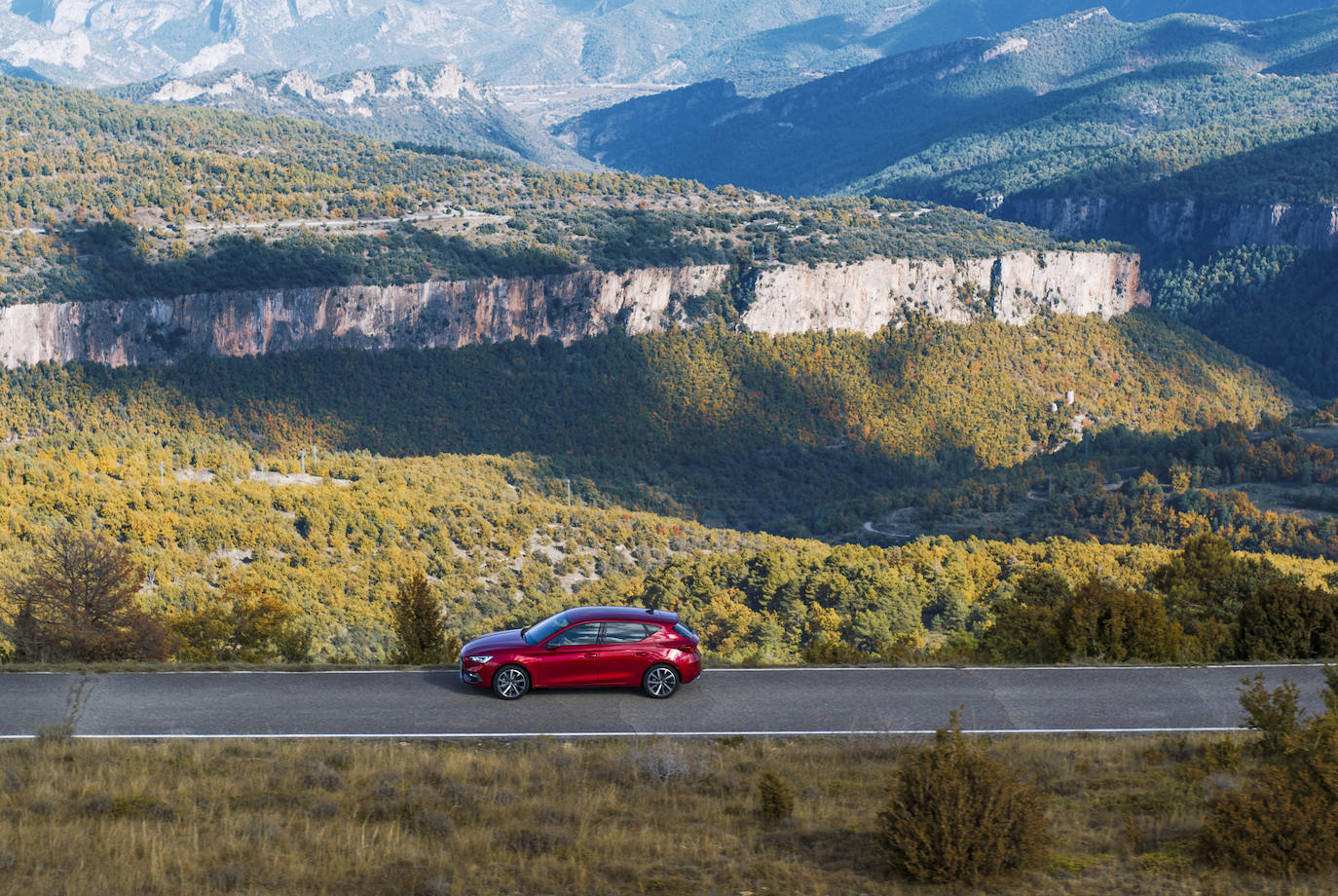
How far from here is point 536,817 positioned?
15.0 meters

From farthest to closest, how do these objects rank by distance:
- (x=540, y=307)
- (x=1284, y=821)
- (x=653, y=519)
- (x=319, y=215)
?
(x=319, y=215), (x=540, y=307), (x=653, y=519), (x=1284, y=821)

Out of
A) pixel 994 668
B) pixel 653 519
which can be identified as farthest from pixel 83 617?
pixel 653 519

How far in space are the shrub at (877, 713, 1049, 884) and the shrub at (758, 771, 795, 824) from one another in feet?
5.36

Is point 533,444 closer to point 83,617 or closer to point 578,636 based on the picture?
point 83,617

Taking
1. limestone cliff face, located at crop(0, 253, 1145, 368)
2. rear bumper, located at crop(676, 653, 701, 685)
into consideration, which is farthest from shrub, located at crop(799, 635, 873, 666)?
limestone cliff face, located at crop(0, 253, 1145, 368)

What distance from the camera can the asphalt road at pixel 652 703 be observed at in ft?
63.4

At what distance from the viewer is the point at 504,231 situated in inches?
4840

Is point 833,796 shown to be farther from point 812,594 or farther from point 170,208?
point 170,208

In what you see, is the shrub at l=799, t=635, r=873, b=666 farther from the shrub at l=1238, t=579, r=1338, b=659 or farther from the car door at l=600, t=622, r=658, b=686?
the shrub at l=1238, t=579, r=1338, b=659

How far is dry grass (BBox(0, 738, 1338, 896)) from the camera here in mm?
13203

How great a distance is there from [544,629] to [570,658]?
0.78m

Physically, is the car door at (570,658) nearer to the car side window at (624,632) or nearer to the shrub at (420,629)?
the car side window at (624,632)

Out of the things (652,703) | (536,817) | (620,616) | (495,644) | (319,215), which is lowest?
(536,817)

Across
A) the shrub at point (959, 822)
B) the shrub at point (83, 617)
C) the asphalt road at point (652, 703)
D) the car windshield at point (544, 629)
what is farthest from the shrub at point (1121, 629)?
the shrub at point (83, 617)
